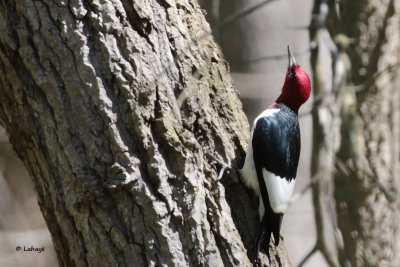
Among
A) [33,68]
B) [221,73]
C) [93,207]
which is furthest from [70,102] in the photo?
[221,73]

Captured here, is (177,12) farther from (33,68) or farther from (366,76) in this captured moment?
(366,76)

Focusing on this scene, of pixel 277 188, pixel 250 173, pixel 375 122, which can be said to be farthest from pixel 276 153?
pixel 375 122

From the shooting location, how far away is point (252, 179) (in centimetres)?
286

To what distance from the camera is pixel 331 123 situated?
197 centimetres

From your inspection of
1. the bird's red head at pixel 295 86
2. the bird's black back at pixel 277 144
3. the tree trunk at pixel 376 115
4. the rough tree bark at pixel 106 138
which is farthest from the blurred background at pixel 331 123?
the rough tree bark at pixel 106 138

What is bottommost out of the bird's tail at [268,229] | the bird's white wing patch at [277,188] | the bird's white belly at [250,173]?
the bird's tail at [268,229]

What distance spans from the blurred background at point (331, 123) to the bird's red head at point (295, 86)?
0.84ft

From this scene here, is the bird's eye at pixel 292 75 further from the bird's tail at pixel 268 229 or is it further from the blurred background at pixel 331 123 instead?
the bird's tail at pixel 268 229

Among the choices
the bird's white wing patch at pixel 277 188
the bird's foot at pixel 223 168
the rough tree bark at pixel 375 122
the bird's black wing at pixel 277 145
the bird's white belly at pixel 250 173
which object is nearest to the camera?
the bird's foot at pixel 223 168

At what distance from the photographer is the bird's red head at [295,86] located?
154 inches

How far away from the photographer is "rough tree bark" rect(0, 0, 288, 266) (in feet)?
7.61

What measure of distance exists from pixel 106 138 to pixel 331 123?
93 centimetres

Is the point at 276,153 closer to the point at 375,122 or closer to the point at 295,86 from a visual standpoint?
the point at 295,86

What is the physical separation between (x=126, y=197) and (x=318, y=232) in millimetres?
807
